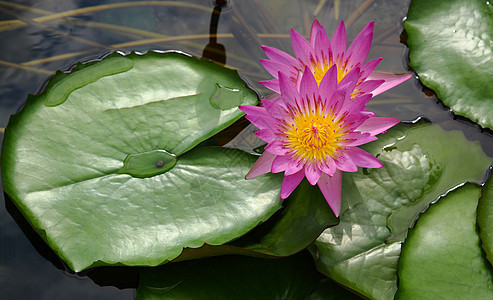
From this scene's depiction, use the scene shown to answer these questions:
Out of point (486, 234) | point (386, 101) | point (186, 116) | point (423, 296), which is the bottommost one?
point (423, 296)

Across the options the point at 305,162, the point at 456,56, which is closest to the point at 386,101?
the point at 456,56

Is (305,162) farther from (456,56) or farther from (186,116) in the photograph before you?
(456,56)

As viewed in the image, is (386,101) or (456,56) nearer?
(456,56)

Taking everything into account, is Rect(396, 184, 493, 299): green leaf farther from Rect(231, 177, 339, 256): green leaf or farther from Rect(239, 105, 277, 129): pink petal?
Rect(239, 105, 277, 129): pink petal

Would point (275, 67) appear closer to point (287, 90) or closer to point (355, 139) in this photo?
point (287, 90)

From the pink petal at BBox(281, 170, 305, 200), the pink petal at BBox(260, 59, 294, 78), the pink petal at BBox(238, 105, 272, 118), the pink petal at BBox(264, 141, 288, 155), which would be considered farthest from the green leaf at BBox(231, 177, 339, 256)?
the pink petal at BBox(260, 59, 294, 78)

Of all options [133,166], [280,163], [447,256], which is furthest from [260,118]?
[447,256]

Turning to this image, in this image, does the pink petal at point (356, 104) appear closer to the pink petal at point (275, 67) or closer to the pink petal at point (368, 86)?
the pink petal at point (368, 86)
